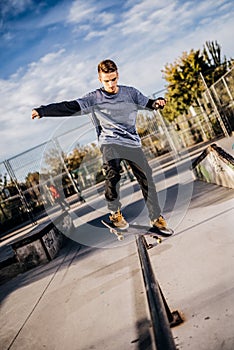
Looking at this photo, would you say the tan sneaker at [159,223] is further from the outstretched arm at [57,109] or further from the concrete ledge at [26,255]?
the concrete ledge at [26,255]

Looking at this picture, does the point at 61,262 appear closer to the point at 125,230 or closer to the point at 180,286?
the point at 125,230

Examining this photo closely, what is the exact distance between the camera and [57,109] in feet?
9.25

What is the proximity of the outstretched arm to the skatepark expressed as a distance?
169cm

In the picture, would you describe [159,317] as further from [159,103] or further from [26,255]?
[26,255]

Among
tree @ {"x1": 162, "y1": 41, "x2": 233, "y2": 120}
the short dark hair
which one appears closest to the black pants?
the short dark hair

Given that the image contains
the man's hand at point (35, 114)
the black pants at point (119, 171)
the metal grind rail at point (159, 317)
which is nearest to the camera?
the metal grind rail at point (159, 317)

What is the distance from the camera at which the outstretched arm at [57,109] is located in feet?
8.88

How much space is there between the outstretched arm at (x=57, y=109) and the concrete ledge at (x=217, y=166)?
7.65 feet

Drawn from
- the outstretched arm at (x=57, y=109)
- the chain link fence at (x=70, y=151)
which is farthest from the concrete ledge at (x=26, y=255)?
the chain link fence at (x=70, y=151)

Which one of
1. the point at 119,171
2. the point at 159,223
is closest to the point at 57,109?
the point at 119,171

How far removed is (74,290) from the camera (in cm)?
316

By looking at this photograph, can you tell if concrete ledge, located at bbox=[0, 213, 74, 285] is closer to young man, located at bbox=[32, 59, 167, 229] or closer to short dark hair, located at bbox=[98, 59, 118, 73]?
young man, located at bbox=[32, 59, 167, 229]

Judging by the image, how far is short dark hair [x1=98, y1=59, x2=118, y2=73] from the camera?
115 inches

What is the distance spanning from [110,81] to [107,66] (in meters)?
0.14
